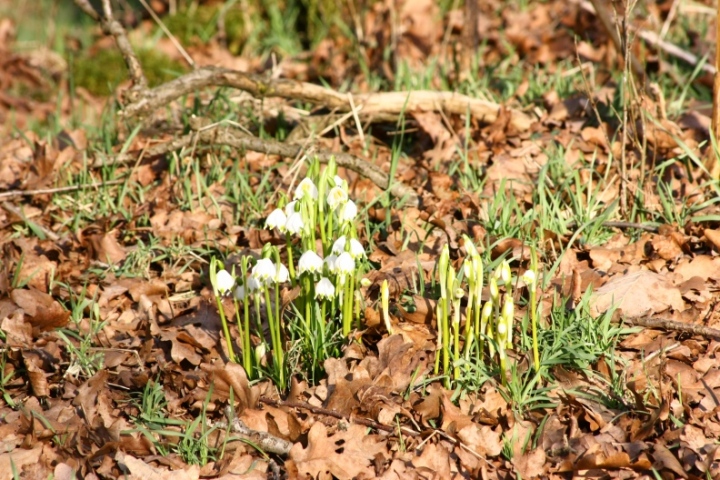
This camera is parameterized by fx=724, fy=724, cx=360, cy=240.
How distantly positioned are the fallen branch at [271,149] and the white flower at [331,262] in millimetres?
1157

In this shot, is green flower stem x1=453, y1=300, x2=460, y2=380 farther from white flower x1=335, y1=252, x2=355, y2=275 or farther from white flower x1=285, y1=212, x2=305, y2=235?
white flower x1=285, y1=212, x2=305, y2=235

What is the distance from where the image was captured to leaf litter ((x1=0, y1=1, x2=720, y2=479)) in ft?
8.15

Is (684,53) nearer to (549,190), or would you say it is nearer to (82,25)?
(549,190)

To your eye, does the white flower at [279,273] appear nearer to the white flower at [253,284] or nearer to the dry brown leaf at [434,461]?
the white flower at [253,284]

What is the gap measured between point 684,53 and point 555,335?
2.77 meters

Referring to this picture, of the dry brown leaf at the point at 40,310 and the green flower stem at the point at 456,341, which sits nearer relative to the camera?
the green flower stem at the point at 456,341

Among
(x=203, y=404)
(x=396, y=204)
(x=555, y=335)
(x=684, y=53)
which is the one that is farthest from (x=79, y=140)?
(x=684, y=53)

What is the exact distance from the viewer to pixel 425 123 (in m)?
4.14

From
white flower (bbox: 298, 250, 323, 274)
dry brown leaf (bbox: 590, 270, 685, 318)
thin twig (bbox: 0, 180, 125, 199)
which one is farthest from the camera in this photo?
thin twig (bbox: 0, 180, 125, 199)

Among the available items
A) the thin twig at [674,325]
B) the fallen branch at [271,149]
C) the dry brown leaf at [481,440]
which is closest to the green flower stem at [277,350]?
the dry brown leaf at [481,440]

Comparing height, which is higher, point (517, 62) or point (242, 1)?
point (242, 1)

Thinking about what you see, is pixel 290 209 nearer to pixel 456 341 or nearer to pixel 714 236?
pixel 456 341

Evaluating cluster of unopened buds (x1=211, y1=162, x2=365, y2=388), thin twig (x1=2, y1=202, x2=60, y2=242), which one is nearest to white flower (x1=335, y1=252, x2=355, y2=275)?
cluster of unopened buds (x1=211, y1=162, x2=365, y2=388)

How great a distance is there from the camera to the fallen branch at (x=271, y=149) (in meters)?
3.73
